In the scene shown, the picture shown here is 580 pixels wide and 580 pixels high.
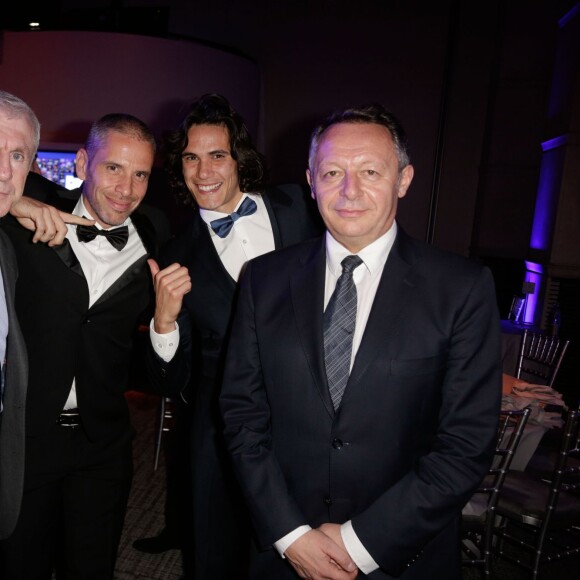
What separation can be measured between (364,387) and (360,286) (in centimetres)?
30

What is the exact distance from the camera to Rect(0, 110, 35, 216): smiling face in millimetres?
1383

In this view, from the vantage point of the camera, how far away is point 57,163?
7.17 m

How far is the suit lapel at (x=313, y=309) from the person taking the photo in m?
1.34

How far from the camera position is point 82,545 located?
1896mm

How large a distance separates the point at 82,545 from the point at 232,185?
4.94 ft

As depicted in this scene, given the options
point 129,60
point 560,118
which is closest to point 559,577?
point 560,118

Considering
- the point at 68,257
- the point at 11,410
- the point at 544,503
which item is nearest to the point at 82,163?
the point at 68,257

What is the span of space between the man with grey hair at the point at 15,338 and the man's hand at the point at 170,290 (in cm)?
32

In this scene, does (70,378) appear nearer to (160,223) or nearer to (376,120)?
(160,223)

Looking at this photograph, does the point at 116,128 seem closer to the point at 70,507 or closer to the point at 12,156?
the point at 12,156

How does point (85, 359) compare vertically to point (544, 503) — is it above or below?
above

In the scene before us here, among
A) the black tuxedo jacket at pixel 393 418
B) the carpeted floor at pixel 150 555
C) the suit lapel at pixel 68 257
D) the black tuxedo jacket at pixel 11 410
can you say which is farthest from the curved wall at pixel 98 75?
the black tuxedo jacket at pixel 393 418

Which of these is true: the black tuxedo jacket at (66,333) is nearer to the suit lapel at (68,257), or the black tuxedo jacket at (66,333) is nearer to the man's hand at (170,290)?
the suit lapel at (68,257)

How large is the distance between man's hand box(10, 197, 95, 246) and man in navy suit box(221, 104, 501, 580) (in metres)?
0.69
